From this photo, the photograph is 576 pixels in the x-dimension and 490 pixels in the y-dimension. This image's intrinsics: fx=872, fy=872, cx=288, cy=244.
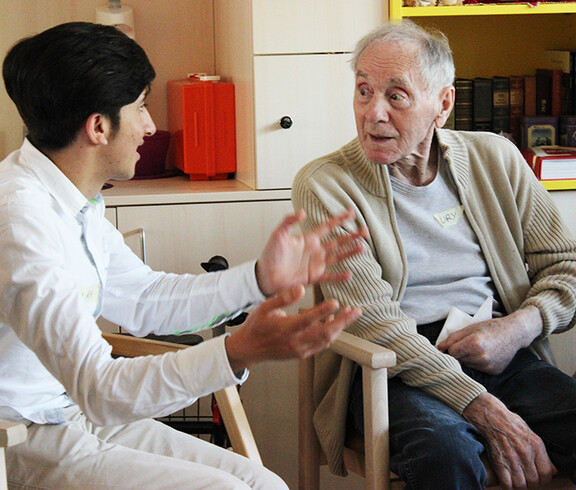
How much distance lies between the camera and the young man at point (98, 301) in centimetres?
130

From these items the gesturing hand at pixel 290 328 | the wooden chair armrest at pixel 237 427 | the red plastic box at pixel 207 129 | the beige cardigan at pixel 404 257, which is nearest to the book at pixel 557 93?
the beige cardigan at pixel 404 257

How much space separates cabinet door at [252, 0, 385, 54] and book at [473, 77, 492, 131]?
0.53 metres

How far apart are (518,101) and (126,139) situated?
171 centimetres

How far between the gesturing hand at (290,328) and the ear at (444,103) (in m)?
1.08

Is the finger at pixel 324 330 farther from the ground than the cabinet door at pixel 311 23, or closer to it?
closer to it

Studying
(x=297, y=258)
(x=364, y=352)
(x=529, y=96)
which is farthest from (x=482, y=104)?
(x=297, y=258)

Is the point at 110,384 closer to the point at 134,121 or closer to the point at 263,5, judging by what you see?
the point at 134,121

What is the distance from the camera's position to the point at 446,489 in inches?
68.1

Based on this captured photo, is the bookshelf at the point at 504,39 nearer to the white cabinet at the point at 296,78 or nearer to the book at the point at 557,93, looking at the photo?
the book at the point at 557,93

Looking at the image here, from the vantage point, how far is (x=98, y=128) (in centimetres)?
155

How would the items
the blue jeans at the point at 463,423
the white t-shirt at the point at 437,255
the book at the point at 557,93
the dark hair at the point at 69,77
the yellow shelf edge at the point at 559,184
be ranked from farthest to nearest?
the book at the point at 557,93, the yellow shelf edge at the point at 559,184, the white t-shirt at the point at 437,255, the blue jeans at the point at 463,423, the dark hair at the point at 69,77

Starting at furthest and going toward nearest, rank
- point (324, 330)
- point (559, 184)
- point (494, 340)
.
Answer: point (559, 184)
point (494, 340)
point (324, 330)

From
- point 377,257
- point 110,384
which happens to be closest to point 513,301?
point 377,257

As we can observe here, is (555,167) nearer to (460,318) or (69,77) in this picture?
(460,318)
